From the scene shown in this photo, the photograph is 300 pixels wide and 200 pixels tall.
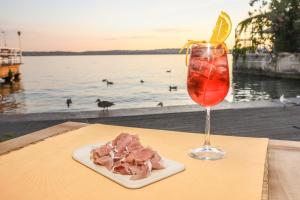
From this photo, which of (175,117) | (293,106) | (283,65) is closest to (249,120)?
(175,117)

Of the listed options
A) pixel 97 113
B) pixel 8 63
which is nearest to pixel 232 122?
pixel 97 113

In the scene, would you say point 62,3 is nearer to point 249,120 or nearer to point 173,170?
point 249,120

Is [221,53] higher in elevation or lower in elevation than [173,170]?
higher

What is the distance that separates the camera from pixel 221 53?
1295 millimetres

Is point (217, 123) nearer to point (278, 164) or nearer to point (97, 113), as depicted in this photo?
point (97, 113)

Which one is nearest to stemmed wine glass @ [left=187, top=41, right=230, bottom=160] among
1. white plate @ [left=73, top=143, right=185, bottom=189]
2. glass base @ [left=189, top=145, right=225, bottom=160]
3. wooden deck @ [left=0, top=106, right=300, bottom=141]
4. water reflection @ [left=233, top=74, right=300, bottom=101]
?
glass base @ [left=189, top=145, right=225, bottom=160]

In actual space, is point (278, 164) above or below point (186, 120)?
above

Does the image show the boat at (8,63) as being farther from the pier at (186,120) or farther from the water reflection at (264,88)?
the pier at (186,120)

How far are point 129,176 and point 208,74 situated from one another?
0.50 m

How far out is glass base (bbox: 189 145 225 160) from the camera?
4.31 feet

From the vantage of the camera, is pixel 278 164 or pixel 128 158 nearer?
pixel 128 158

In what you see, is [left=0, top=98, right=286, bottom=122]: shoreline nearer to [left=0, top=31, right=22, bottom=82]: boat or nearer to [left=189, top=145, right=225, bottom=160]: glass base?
[left=189, top=145, right=225, bottom=160]: glass base

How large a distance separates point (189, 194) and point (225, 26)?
2.34 feet

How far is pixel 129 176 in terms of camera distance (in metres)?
1.05
